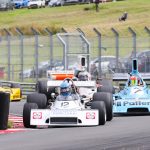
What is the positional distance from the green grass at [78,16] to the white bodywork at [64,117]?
44.4 m

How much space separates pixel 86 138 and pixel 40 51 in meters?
19.5

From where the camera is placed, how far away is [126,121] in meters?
22.4

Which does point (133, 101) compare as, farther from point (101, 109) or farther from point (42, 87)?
point (101, 109)

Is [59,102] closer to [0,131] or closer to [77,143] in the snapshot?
[0,131]

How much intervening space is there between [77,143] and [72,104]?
14.6 ft

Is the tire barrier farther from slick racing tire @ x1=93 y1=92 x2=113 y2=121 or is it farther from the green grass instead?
the green grass

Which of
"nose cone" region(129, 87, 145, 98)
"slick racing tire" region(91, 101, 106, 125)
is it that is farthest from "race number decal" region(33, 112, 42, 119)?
"nose cone" region(129, 87, 145, 98)

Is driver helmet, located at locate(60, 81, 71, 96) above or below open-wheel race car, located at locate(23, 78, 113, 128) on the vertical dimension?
above

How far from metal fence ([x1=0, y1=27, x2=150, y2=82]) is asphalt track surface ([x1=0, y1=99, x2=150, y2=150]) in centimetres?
1393

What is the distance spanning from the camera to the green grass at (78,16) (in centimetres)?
6844

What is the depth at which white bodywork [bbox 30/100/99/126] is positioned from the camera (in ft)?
68.0

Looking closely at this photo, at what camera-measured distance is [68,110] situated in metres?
20.9

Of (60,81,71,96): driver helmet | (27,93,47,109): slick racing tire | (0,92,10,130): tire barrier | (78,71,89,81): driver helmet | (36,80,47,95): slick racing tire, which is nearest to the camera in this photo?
(0,92,10,130): tire barrier

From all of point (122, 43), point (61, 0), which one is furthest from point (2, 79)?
point (61, 0)
